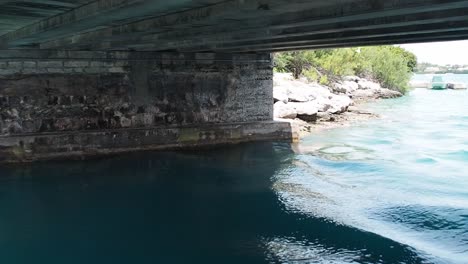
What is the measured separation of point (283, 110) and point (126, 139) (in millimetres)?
8922

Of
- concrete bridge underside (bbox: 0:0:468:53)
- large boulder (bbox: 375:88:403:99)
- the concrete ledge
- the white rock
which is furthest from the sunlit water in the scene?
large boulder (bbox: 375:88:403:99)

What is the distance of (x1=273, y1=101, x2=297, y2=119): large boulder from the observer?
23.0m

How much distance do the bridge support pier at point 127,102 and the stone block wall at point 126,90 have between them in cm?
3

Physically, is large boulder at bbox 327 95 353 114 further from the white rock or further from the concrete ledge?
the concrete ledge

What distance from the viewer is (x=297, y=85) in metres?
30.3

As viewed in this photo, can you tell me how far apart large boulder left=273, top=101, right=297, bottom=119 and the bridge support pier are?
241 centimetres

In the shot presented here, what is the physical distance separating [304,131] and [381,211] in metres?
11.5

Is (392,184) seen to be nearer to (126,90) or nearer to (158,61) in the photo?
(158,61)

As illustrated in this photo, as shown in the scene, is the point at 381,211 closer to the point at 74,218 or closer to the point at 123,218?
the point at 123,218

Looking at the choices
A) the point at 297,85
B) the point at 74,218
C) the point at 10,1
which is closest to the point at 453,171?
the point at 74,218

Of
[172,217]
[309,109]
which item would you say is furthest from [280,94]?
[172,217]

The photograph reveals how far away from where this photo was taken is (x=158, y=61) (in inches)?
709

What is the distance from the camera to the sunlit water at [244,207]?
891 cm

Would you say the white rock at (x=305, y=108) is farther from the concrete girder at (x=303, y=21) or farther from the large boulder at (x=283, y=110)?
the concrete girder at (x=303, y=21)
